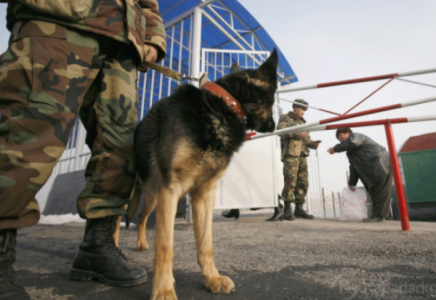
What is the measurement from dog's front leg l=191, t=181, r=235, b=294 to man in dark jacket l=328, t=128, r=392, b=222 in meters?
4.09

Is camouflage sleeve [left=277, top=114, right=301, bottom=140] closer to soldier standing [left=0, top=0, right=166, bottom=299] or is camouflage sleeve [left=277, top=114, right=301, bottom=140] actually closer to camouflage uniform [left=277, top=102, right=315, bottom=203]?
camouflage uniform [left=277, top=102, right=315, bottom=203]

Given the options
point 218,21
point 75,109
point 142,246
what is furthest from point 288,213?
point 218,21

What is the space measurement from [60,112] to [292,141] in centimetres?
387

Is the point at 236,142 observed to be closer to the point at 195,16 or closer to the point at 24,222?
the point at 24,222

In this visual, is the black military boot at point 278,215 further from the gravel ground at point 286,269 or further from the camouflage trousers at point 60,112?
the camouflage trousers at point 60,112

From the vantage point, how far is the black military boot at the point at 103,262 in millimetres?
1280

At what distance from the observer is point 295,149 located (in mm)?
4406

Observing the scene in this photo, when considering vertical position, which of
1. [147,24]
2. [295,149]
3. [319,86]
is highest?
[319,86]

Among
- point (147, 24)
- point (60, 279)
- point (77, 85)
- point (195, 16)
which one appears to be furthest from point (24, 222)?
point (195, 16)

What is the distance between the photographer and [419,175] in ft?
19.0

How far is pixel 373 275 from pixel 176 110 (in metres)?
1.40

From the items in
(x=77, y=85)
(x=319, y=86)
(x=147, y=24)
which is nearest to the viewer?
(x=77, y=85)

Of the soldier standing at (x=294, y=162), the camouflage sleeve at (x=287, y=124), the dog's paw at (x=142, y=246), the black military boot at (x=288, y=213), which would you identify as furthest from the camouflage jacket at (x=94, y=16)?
the black military boot at (x=288, y=213)

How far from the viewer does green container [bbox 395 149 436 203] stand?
5590mm
